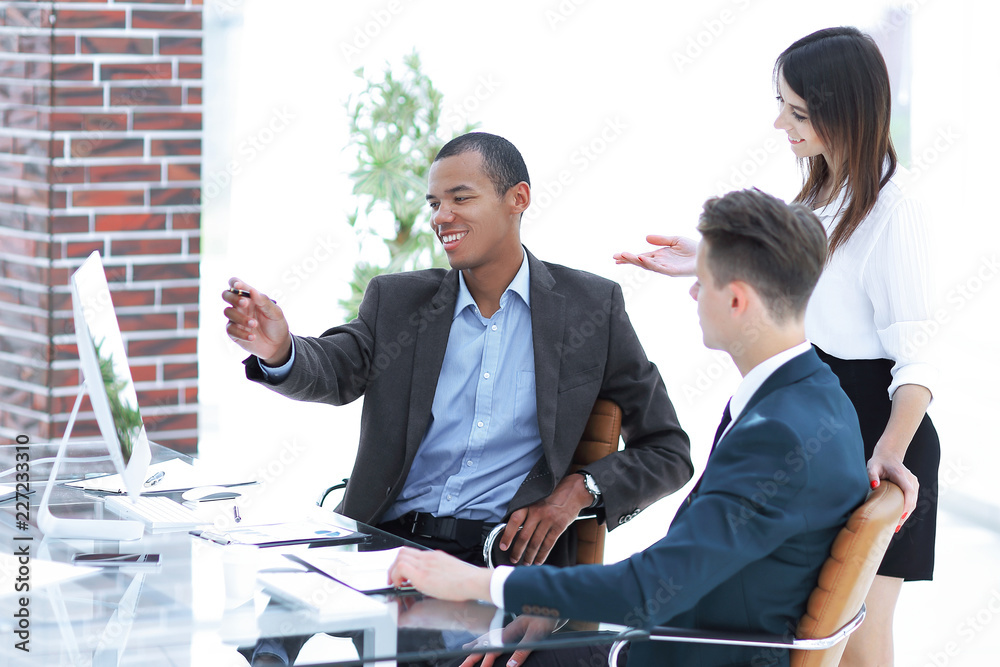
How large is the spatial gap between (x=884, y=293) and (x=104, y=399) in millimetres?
1405

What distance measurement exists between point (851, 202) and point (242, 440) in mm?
3415

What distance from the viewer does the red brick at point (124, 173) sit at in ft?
10.3

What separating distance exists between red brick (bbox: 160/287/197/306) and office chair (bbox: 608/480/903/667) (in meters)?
2.35

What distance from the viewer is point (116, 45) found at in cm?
314

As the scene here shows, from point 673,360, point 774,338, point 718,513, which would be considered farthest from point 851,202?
point 673,360

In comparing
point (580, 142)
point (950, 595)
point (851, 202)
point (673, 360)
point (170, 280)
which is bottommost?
point (950, 595)

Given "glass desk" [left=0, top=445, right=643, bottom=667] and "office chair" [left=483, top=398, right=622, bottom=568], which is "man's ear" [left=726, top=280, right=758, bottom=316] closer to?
"glass desk" [left=0, top=445, right=643, bottom=667]

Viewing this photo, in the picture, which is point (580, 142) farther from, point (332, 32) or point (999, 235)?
point (999, 235)

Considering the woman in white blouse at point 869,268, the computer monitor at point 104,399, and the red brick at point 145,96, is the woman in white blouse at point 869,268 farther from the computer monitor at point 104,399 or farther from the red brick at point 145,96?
the red brick at point 145,96

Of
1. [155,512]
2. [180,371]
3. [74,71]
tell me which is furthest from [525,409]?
[74,71]

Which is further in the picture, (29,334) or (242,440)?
(242,440)

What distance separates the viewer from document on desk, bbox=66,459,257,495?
6.41ft

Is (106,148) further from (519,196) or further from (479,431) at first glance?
(479,431)

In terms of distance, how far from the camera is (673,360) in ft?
15.9
